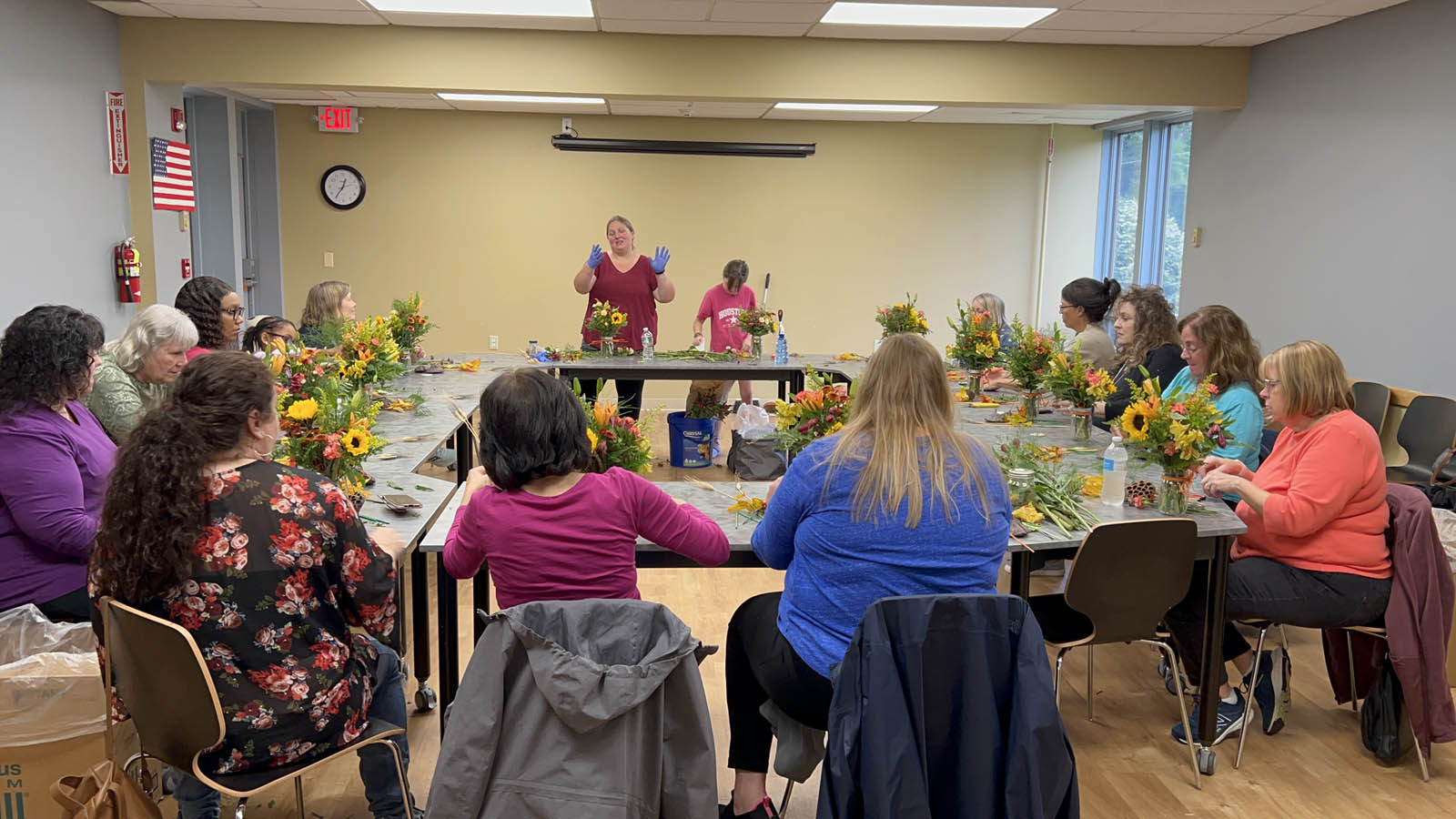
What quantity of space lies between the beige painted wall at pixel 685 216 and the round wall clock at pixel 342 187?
67mm

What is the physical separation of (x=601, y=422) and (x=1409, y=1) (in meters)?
4.96

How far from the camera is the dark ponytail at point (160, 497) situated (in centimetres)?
199

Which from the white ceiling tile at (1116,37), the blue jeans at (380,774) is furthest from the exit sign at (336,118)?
the blue jeans at (380,774)

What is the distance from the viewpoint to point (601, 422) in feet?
9.69

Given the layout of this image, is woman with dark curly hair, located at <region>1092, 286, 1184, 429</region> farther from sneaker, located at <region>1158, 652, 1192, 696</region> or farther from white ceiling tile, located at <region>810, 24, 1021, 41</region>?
white ceiling tile, located at <region>810, 24, 1021, 41</region>

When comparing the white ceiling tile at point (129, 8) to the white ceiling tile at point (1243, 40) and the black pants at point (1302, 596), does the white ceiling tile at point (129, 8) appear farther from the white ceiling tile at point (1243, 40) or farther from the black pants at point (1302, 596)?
the white ceiling tile at point (1243, 40)

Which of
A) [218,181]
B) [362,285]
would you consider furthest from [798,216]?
[218,181]

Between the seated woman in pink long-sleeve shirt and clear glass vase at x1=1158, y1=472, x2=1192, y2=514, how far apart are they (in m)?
1.72

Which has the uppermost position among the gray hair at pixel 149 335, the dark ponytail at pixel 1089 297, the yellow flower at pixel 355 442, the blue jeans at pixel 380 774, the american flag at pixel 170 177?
the american flag at pixel 170 177

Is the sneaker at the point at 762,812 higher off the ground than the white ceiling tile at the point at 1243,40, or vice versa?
the white ceiling tile at the point at 1243,40

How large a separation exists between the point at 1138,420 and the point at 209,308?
3.46 metres

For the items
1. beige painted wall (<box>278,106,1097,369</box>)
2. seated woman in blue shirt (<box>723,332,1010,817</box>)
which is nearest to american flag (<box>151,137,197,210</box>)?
beige painted wall (<box>278,106,1097,369</box>)

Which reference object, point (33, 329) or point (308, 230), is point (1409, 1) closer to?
point (33, 329)

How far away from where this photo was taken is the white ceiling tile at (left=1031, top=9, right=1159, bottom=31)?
588 cm
